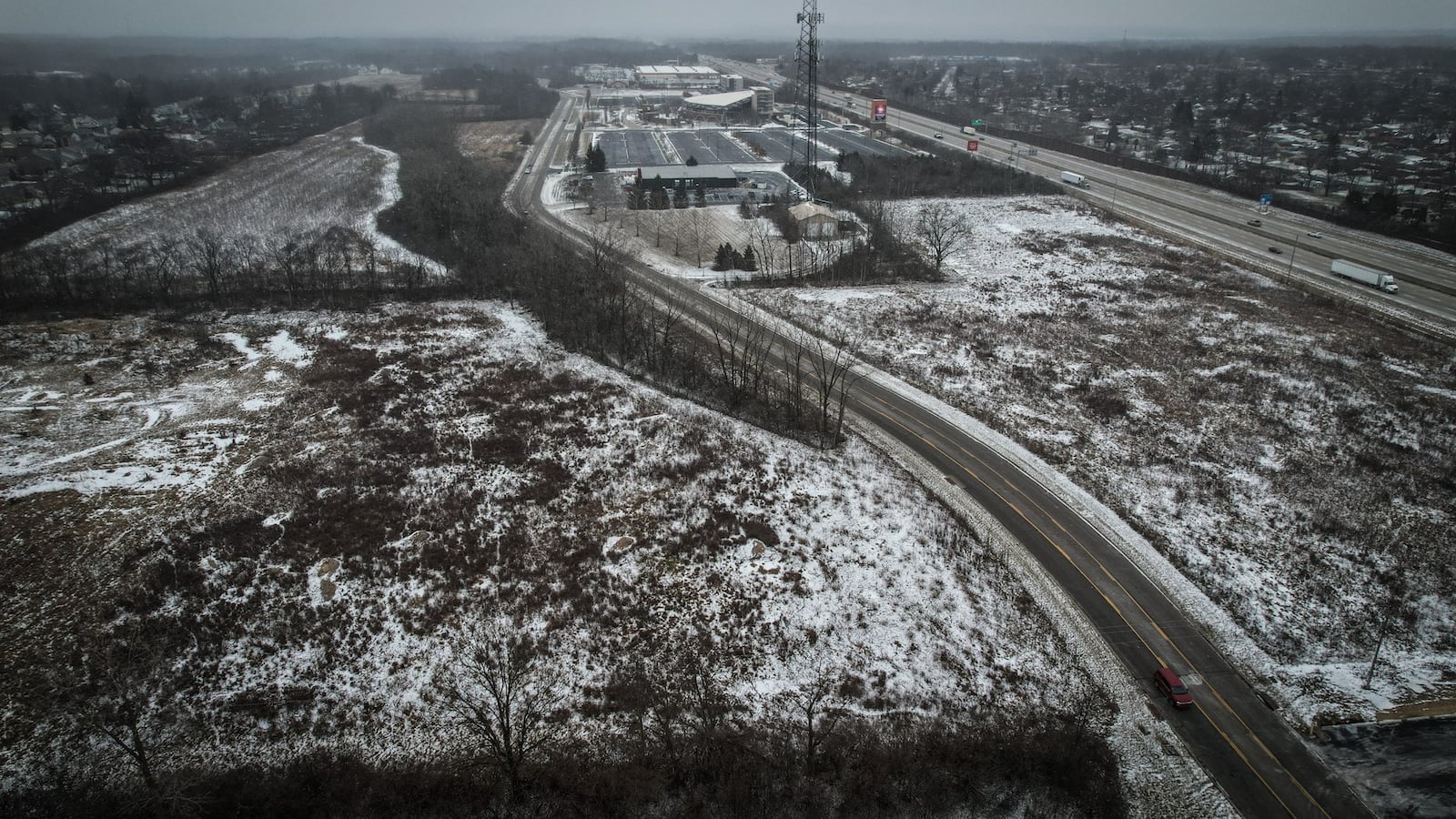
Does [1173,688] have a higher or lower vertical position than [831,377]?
lower

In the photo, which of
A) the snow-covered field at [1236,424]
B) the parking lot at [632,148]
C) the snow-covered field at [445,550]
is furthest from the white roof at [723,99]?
the snow-covered field at [445,550]

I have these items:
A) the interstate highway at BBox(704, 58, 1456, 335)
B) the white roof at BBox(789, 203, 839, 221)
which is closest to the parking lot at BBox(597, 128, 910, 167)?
the interstate highway at BBox(704, 58, 1456, 335)

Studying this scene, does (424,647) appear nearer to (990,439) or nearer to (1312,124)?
(990,439)

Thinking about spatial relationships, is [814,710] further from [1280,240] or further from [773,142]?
[773,142]

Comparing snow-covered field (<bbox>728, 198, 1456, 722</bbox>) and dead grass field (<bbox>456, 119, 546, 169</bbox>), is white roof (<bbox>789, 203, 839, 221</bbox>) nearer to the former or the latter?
snow-covered field (<bbox>728, 198, 1456, 722</bbox>)

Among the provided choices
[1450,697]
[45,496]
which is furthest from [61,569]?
[1450,697]

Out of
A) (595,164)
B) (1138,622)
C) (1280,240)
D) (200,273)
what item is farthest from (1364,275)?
(200,273)

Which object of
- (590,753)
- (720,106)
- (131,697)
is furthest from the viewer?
(720,106)
